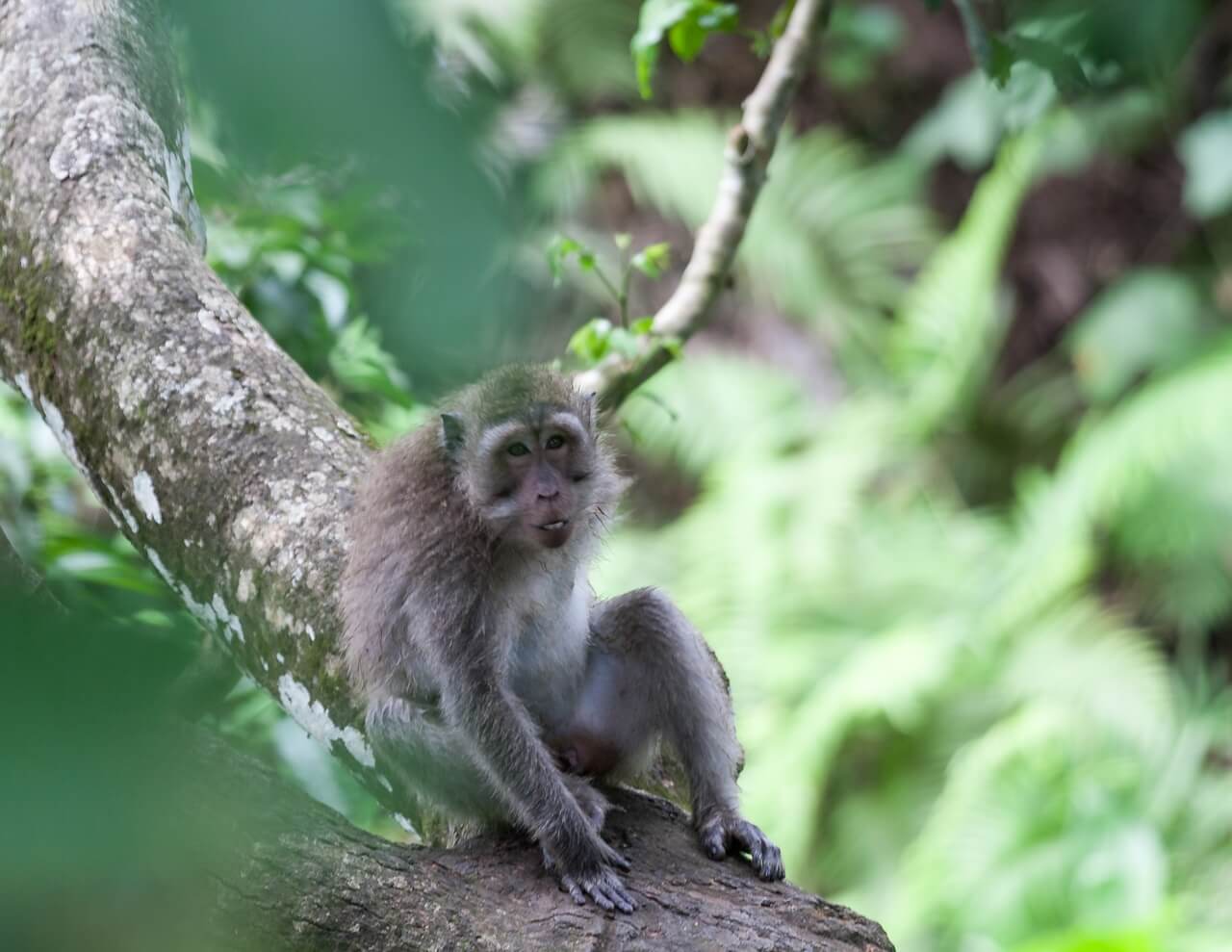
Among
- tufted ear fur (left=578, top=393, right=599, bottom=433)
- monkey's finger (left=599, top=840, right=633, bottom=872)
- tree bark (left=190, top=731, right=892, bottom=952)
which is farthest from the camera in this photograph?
tufted ear fur (left=578, top=393, right=599, bottom=433)

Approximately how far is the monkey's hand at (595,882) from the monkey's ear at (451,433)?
1.02 m

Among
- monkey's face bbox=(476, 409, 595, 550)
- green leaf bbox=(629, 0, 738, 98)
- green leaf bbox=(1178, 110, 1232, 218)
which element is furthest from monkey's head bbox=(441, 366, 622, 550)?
green leaf bbox=(1178, 110, 1232, 218)

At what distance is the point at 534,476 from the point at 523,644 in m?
0.48

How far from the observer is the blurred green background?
213 inches

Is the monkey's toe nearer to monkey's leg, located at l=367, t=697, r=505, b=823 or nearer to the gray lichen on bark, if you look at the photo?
monkey's leg, located at l=367, t=697, r=505, b=823

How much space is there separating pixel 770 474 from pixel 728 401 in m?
0.77

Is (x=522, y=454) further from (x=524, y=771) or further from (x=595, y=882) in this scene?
(x=595, y=882)

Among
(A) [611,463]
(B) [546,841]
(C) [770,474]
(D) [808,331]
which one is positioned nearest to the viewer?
(B) [546,841]

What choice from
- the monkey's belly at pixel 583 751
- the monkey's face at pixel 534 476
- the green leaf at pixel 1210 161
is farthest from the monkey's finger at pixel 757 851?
the green leaf at pixel 1210 161

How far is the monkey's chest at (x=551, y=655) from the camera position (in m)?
3.48

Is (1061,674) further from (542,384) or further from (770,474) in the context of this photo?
(542,384)

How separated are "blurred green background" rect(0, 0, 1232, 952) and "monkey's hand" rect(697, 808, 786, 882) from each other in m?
0.95

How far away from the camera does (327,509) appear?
3516 millimetres

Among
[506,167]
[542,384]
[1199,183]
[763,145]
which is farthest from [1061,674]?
[506,167]
